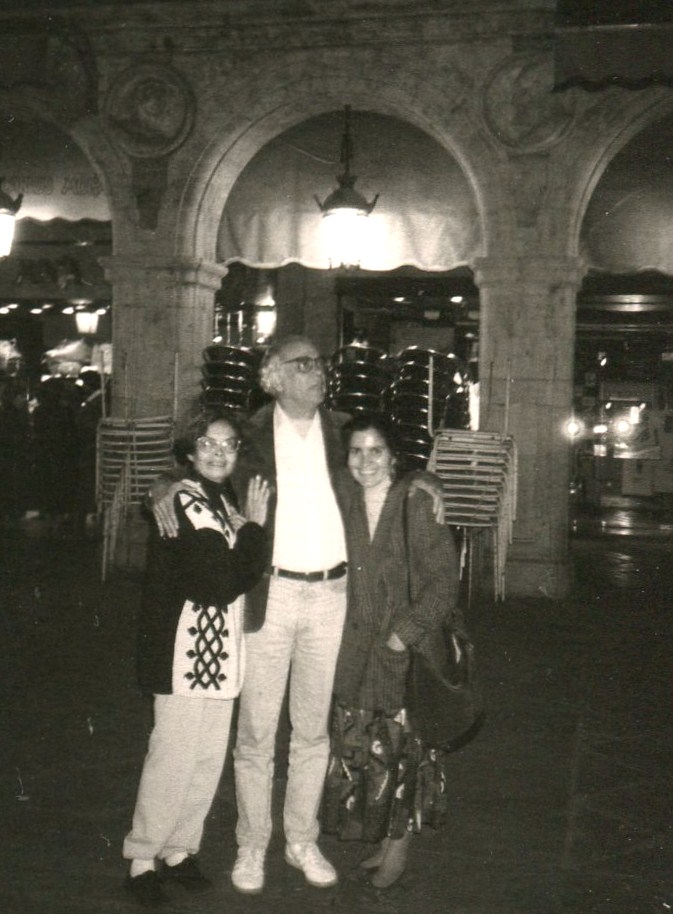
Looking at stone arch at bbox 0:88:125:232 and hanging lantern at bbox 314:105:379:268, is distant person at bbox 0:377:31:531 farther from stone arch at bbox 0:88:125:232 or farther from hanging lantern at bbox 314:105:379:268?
hanging lantern at bbox 314:105:379:268

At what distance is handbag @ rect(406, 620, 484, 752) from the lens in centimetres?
381

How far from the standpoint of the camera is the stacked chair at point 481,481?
9.18 m

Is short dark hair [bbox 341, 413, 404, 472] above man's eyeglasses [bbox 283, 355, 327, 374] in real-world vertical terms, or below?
below

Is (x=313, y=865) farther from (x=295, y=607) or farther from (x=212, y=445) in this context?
(x=212, y=445)

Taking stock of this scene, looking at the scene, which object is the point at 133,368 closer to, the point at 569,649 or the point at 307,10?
the point at 307,10

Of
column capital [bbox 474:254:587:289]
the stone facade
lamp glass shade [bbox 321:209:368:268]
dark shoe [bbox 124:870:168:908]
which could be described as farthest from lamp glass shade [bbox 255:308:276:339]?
dark shoe [bbox 124:870:168:908]

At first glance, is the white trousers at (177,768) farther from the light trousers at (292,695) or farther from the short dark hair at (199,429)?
the short dark hair at (199,429)

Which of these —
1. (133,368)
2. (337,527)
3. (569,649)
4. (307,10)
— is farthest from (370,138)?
(337,527)

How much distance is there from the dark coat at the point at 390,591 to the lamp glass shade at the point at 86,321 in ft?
55.4

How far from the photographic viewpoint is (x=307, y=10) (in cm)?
973

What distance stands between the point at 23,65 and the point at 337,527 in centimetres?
798

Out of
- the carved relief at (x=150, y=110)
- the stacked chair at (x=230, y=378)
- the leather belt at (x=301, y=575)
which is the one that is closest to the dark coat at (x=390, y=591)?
the leather belt at (x=301, y=575)

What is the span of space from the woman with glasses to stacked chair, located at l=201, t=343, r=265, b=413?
5731 millimetres

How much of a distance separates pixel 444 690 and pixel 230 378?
612cm
